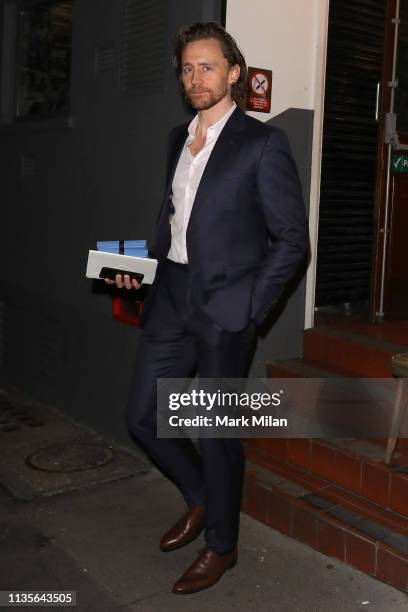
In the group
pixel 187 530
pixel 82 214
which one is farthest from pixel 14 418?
pixel 187 530

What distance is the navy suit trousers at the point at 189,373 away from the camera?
332 cm

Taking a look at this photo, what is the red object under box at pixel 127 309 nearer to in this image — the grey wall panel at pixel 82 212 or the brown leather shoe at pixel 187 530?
the grey wall panel at pixel 82 212

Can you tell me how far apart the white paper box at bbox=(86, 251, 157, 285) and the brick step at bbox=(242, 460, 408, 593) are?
4.61ft

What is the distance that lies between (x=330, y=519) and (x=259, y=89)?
245 cm

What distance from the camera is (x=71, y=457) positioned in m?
5.08

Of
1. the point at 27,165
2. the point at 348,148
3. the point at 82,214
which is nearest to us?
the point at 82,214

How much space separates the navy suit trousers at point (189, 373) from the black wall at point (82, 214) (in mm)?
1331

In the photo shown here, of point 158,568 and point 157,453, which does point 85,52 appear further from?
point 158,568

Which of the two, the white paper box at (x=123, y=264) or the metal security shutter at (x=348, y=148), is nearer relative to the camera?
the white paper box at (x=123, y=264)

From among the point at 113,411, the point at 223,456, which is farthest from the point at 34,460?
the point at 223,456

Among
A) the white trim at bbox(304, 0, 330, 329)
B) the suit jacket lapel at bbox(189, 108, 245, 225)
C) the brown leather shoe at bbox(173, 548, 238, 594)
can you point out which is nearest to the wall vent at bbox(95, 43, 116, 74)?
the white trim at bbox(304, 0, 330, 329)

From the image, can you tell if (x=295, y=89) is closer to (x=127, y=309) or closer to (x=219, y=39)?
(x=219, y=39)

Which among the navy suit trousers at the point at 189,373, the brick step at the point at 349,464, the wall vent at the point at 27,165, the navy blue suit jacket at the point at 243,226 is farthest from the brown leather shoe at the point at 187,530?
the wall vent at the point at 27,165

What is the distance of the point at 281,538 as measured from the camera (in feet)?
12.8
